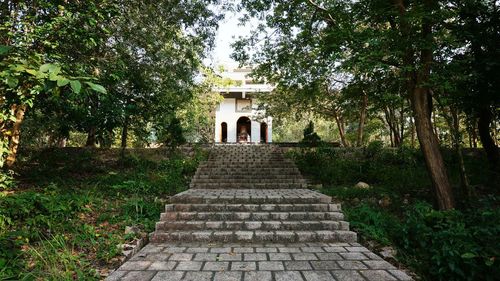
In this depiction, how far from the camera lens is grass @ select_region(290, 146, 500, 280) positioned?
3215mm

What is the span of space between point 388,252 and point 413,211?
5.37ft

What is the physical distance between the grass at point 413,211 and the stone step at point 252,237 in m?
0.50

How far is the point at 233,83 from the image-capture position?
22734 mm

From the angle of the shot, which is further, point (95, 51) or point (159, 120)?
point (159, 120)

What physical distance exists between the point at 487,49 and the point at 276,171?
6.68 m

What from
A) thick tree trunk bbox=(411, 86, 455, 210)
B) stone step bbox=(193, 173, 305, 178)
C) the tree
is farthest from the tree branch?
stone step bbox=(193, 173, 305, 178)

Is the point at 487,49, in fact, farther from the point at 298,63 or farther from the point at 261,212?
the point at 261,212

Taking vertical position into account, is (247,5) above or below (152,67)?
above

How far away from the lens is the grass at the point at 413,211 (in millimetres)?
3215

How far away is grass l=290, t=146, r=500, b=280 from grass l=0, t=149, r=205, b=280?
413 cm

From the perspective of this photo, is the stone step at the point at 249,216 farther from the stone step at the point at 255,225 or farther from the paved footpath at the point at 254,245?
the stone step at the point at 255,225

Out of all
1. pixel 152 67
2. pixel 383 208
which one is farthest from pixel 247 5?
pixel 383 208

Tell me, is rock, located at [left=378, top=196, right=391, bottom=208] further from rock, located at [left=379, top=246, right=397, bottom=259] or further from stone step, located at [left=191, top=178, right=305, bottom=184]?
rock, located at [left=379, top=246, right=397, bottom=259]

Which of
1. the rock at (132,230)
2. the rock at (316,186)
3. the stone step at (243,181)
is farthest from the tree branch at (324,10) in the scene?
the rock at (132,230)
